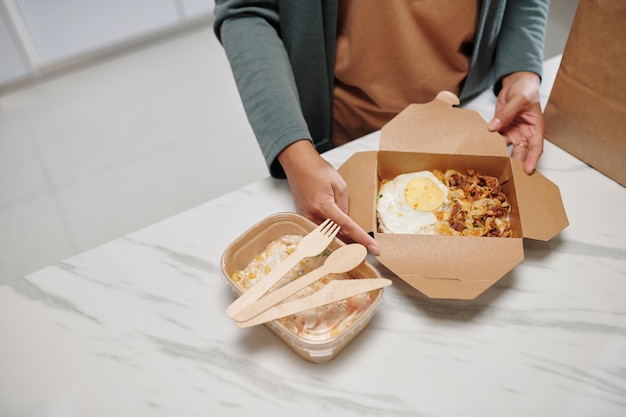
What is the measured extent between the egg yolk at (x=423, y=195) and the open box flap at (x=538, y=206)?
0.13 m

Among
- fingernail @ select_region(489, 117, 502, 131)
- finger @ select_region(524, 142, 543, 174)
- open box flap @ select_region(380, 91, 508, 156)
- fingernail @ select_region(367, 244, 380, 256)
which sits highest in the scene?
open box flap @ select_region(380, 91, 508, 156)

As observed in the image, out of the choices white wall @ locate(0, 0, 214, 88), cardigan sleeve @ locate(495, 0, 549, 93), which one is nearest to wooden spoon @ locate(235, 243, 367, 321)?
cardigan sleeve @ locate(495, 0, 549, 93)

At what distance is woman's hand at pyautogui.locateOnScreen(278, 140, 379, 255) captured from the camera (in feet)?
2.54

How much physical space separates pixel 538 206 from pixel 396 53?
17.8 inches

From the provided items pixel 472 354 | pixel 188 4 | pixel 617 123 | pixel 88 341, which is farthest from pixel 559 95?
pixel 188 4

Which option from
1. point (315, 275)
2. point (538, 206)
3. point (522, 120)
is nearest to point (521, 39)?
point (522, 120)

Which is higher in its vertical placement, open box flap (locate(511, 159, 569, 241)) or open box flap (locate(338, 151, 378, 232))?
open box flap (locate(338, 151, 378, 232))

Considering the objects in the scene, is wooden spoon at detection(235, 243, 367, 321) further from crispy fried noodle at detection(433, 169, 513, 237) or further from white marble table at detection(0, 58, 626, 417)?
crispy fried noodle at detection(433, 169, 513, 237)

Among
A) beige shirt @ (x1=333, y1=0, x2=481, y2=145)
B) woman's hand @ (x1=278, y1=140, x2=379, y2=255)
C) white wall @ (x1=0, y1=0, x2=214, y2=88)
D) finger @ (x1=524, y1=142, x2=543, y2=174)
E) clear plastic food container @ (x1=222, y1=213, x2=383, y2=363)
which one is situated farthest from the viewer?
white wall @ (x1=0, y1=0, x2=214, y2=88)

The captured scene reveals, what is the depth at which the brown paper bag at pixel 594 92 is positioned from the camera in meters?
0.81

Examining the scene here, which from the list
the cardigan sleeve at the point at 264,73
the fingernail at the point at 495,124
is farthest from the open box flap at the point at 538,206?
the cardigan sleeve at the point at 264,73

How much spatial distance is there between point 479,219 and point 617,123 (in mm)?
306

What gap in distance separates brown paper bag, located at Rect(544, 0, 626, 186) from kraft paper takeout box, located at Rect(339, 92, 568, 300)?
16 centimetres

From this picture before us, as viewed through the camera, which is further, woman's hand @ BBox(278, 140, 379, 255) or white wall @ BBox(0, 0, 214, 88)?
white wall @ BBox(0, 0, 214, 88)
